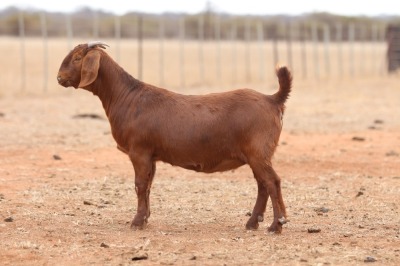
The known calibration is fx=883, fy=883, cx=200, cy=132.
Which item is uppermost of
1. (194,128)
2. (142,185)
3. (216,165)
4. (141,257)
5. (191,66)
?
(194,128)

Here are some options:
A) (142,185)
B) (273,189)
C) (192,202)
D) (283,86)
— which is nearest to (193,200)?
(192,202)

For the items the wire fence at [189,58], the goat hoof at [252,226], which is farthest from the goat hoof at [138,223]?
the wire fence at [189,58]

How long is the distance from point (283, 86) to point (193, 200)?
7.94 ft

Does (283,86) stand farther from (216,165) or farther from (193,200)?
(193,200)

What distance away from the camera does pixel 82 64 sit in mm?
8984

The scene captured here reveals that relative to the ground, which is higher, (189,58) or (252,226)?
(252,226)

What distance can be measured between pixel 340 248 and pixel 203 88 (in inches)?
873

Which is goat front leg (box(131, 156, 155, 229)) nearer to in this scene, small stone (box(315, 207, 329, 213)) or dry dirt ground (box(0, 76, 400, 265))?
dry dirt ground (box(0, 76, 400, 265))

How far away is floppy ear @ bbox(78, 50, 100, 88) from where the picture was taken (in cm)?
897

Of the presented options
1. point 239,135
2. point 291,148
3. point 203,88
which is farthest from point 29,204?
point 203,88

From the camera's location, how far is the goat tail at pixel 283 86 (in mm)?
8609

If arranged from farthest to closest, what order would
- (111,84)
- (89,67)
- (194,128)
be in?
(111,84), (89,67), (194,128)

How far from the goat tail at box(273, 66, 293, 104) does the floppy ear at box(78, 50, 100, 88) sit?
6.07ft

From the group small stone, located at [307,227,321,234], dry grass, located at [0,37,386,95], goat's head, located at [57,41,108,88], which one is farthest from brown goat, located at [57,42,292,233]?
dry grass, located at [0,37,386,95]
